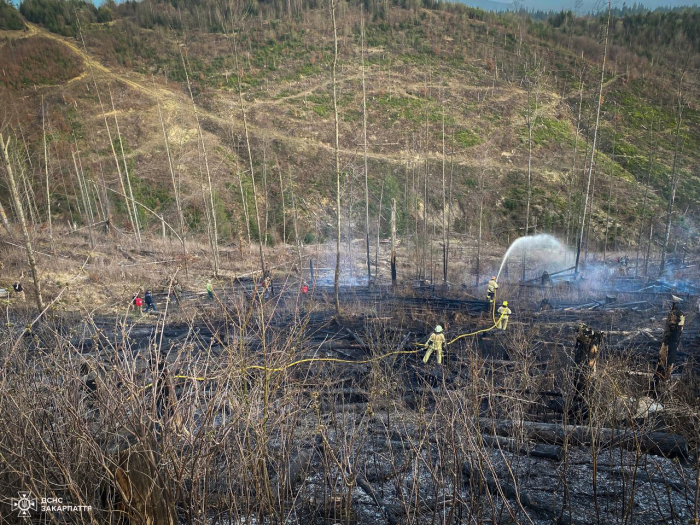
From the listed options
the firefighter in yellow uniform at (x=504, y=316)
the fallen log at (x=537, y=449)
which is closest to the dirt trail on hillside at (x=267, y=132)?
the firefighter in yellow uniform at (x=504, y=316)

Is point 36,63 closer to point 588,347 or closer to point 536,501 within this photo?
point 588,347

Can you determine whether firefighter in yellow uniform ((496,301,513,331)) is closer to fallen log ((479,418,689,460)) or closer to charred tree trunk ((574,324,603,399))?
charred tree trunk ((574,324,603,399))

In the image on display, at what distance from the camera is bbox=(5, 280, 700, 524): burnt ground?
14.8ft

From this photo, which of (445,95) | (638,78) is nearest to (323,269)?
(445,95)

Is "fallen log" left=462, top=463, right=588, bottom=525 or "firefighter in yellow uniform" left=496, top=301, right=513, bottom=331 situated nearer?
"fallen log" left=462, top=463, right=588, bottom=525

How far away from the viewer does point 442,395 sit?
227 inches

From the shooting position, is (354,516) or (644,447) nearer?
(354,516)

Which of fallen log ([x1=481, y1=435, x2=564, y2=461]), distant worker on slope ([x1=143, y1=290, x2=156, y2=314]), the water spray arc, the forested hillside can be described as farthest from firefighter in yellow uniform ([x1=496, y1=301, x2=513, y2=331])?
the water spray arc

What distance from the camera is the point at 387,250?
3097 cm

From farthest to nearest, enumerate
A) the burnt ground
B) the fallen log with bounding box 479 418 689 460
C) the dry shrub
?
the dry shrub < the fallen log with bounding box 479 418 689 460 < the burnt ground

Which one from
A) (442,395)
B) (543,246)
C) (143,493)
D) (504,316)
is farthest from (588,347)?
(543,246)

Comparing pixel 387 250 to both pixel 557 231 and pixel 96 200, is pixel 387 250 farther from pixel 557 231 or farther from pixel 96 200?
pixel 96 200

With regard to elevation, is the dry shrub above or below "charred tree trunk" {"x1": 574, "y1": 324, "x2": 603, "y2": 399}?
above

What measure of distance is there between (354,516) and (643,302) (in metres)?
15.8
